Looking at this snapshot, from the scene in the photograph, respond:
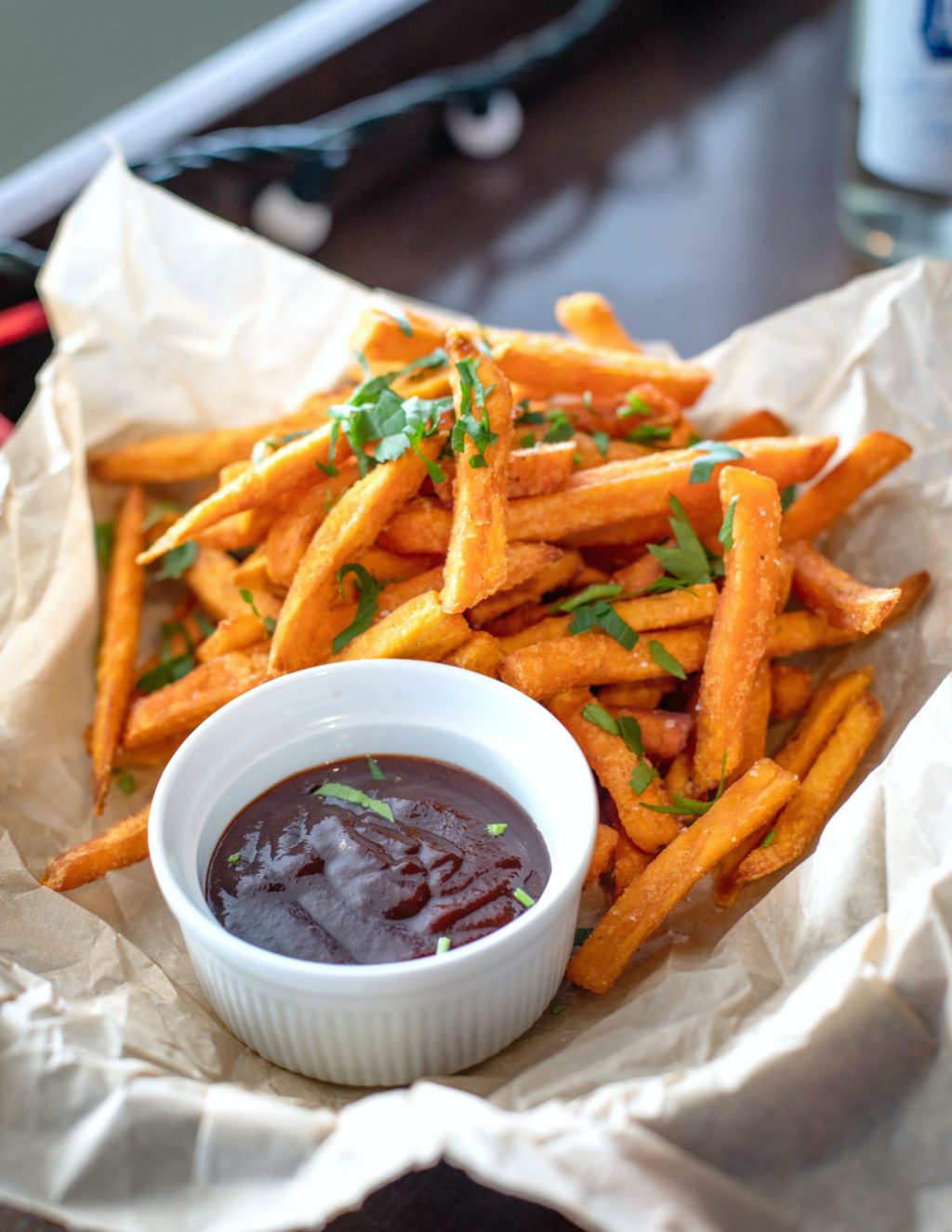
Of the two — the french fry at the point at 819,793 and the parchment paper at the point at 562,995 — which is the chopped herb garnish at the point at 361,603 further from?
the french fry at the point at 819,793

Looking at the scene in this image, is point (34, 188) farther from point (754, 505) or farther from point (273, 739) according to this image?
point (754, 505)

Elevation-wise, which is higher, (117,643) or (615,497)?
(615,497)

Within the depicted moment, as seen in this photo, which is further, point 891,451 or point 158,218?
point 158,218

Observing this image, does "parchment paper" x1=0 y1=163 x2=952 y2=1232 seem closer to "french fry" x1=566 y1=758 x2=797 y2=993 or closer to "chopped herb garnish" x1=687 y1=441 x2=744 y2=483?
"french fry" x1=566 y1=758 x2=797 y2=993

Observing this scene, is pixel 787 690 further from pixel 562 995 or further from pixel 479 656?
pixel 562 995

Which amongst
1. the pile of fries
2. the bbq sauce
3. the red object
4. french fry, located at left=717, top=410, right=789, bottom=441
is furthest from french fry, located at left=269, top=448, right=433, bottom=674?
the red object

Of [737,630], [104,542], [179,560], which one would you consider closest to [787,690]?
[737,630]

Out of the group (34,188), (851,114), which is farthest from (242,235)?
(851,114)

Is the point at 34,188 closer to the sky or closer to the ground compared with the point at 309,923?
closer to the sky
